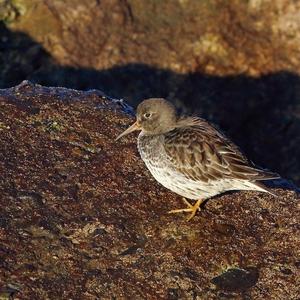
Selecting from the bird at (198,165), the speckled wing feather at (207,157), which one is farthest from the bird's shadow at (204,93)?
the speckled wing feather at (207,157)

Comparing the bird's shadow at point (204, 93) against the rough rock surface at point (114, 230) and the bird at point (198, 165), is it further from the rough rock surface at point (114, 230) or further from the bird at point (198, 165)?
the bird at point (198, 165)

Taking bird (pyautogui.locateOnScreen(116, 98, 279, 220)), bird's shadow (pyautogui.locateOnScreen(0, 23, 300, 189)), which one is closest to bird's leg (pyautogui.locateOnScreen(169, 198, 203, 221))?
bird (pyautogui.locateOnScreen(116, 98, 279, 220))

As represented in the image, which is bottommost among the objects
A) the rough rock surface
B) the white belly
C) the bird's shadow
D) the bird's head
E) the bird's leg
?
the bird's shadow

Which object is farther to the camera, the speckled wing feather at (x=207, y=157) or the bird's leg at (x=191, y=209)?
the bird's leg at (x=191, y=209)

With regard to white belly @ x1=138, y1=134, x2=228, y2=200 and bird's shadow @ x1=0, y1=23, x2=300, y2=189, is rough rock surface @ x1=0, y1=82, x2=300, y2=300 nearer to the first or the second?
white belly @ x1=138, y1=134, x2=228, y2=200

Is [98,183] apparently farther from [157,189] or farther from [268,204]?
[268,204]

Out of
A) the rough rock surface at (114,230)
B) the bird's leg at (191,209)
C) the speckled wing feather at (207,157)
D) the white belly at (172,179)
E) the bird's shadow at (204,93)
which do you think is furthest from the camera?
the bird's shadow at (204,93)

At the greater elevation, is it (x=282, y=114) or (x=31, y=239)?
(x=31, y=239)

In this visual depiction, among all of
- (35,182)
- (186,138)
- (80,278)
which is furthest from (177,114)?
(80,278)
